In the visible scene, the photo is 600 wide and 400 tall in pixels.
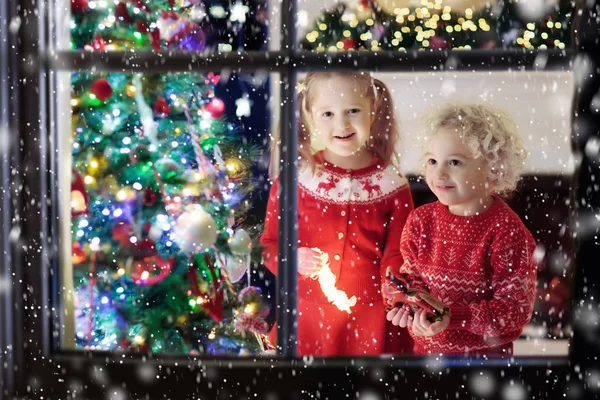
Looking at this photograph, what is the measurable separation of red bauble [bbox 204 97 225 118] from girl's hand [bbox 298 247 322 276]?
51 centimetres

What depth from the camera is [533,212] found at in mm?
1969

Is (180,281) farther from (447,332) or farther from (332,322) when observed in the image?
(447,332)

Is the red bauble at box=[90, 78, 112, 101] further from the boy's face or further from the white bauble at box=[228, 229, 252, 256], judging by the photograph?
the boy's face

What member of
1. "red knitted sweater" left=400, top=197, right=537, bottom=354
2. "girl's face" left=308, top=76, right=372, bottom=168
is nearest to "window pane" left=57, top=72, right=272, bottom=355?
"girl's face" left=308, top=76, right=372, bottom=168

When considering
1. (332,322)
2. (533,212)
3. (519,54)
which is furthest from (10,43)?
(533,212)

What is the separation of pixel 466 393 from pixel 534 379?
0.70ft

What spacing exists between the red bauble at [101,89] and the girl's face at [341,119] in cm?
65

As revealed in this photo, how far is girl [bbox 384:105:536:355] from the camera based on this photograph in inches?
76.9

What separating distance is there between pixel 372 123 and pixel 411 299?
558 mm

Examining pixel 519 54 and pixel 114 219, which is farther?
pixel 114 219

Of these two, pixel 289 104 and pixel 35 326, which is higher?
pixel 289 104

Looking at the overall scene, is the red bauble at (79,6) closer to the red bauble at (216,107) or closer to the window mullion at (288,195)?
the red bauble at (216,107)

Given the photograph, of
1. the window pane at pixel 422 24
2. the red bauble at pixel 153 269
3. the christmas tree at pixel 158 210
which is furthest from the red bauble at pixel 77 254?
the window pane at pixel 422 24

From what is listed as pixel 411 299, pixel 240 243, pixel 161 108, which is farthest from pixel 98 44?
pixel 411 299
